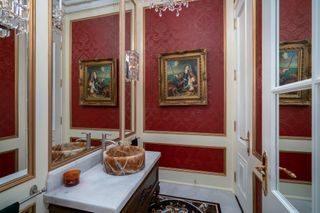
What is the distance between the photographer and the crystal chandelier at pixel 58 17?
4.04 ft

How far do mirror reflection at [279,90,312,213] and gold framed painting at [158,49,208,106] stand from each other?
1728mm

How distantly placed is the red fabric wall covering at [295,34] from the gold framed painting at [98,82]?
5.76ft

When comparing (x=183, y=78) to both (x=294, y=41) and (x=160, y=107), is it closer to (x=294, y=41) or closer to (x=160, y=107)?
(x=160, y=107)

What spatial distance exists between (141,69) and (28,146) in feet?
7.32

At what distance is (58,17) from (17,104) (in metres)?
0.77

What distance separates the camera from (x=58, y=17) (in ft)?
4.24

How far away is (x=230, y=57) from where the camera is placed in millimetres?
2545

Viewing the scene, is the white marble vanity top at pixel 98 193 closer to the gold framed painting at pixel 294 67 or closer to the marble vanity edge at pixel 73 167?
the marble vanity edge at pixel 73 167

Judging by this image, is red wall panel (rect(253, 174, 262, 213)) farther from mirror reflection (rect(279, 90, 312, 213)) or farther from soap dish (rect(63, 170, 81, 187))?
soap dish (rect(63, 170, 81, 187))

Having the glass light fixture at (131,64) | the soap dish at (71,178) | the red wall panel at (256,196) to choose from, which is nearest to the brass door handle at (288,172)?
the red wall panel at (256,196)

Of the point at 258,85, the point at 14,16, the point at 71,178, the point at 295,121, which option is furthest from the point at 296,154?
the point at 14,16

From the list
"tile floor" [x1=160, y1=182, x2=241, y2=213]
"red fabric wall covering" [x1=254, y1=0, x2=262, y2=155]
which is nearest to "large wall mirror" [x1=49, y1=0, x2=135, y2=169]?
"tile floor" [x1=160, y1=182, x2=241, y2=213]

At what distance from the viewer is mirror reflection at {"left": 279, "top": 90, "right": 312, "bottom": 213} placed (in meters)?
0.72

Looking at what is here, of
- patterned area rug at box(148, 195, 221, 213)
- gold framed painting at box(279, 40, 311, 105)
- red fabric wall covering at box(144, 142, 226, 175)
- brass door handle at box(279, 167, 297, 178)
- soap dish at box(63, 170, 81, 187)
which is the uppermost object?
gold framed painting at box(279, 40, 311, 105)
